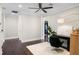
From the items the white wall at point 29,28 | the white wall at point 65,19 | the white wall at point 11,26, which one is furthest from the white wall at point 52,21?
the white wall at point 11,26

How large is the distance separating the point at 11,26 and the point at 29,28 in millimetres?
470

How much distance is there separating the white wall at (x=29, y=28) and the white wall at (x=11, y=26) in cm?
14

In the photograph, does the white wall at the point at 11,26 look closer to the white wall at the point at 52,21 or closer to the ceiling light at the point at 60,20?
the white wall at the point at 52,21

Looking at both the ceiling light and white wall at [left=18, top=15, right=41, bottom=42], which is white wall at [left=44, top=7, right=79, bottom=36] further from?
white wall at [left=18, top=15, right=41, bottom=42]

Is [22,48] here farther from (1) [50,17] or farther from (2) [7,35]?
(1) [50,17]

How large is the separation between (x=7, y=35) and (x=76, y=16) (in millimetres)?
1558

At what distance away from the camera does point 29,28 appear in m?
2.23

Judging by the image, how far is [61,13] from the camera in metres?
1.90

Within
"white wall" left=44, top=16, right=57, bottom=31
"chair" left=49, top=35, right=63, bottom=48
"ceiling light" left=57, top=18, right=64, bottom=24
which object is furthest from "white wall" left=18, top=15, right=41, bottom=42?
"ceiling light" left=57, top=18, right=64, bottom=24

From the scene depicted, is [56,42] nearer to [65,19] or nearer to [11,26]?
[65,19]

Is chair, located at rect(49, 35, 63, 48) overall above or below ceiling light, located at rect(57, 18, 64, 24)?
below

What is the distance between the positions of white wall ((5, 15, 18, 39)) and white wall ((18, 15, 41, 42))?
0.14 m

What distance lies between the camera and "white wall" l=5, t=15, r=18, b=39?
1.91 m

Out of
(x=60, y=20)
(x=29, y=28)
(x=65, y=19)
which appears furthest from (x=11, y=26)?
(x=65, y=19)
